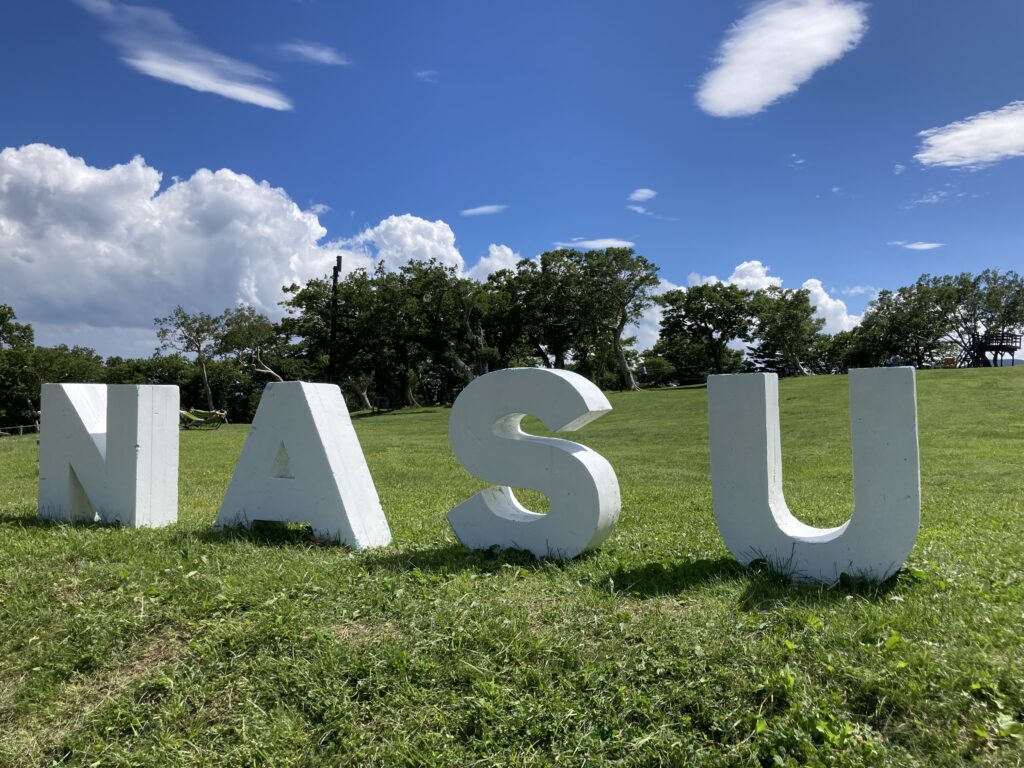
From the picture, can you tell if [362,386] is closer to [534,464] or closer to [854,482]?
[534,464]

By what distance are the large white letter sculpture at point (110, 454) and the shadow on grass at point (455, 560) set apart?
9.09 ft

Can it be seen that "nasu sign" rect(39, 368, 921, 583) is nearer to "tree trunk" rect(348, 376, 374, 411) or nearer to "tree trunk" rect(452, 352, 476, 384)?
"tree trunk" rect(452, 352, 476, 384)

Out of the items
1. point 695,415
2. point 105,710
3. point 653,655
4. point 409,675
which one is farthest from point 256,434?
point 695,415

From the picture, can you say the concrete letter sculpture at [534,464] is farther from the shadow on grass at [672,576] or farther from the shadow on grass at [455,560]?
the shadow on grass at [672,576]

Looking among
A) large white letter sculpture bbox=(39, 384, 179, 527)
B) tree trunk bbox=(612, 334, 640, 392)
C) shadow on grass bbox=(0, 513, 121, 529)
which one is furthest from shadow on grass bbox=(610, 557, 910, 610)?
tree trunk bbox=(612, 334, 640, 392)

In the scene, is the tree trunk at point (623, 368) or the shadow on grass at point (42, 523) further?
the tree trunk at point (623, 368)

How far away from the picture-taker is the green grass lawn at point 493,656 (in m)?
2.96

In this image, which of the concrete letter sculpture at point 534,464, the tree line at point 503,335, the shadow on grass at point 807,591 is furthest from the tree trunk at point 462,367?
the shadow on grass at point 807,591

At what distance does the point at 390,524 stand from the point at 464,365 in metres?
29.0

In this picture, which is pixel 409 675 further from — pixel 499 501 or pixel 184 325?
pixel 184 325

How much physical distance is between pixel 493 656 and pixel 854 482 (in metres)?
A: 2.54

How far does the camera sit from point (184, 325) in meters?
34.4

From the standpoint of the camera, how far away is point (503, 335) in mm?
38156

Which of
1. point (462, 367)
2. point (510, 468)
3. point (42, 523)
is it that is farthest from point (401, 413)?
point (510, 468)
